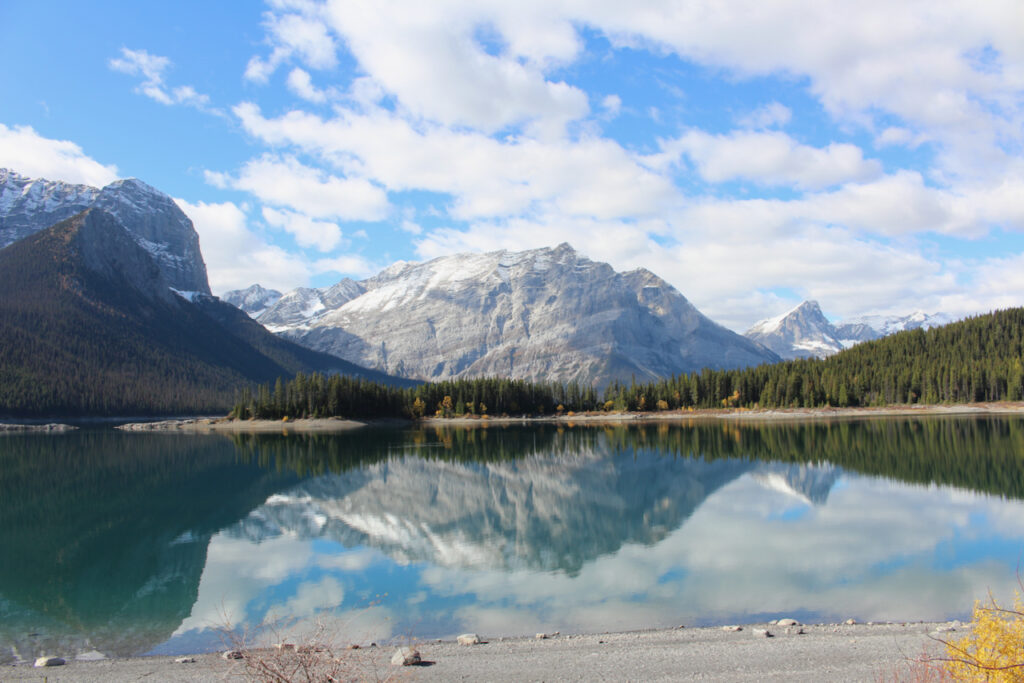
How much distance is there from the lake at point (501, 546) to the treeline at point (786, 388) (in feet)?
266

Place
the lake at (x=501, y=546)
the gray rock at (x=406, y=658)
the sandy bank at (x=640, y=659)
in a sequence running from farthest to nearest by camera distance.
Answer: the lake at (x=501, y=546) → the gray rock at (x=406, y=658) → the sandy bank at (x=640, y=659)

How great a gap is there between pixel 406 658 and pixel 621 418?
145964mm

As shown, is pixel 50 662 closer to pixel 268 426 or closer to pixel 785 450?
pixel 785 450

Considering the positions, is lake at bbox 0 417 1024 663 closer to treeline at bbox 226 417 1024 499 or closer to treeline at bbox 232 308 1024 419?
treeline at bbox 226 417 1024 499

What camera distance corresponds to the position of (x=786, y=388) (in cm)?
14500

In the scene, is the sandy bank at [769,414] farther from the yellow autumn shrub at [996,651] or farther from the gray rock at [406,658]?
the yellow autumn shrub at [996,651]

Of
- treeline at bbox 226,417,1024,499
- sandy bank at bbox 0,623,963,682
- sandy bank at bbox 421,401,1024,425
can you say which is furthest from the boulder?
sandy bank at bbox 421,401,1024,425

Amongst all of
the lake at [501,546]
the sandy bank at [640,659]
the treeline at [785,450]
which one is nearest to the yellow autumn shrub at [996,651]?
the sandy bank at [640,659]

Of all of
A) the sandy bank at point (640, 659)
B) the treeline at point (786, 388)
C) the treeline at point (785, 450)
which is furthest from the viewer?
the treeline at point (786, 388)

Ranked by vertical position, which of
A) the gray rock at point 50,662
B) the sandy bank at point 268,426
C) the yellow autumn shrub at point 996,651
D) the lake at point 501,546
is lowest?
the sandy bank at point 268,426

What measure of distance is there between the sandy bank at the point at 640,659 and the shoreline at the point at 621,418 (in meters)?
122

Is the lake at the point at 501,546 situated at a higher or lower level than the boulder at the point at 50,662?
lower

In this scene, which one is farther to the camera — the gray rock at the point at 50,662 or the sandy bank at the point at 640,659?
the gray rock at the point at 50,662

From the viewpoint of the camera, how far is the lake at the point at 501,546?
18875 mm
